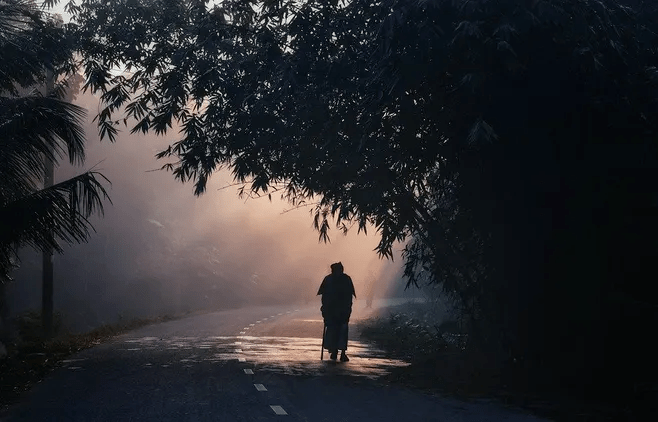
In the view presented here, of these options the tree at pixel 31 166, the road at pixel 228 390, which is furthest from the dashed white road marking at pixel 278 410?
the tree at pixel 31 166

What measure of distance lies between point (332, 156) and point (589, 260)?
471 cm

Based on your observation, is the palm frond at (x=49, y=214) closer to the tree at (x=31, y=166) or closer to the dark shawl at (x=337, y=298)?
the tree at (x=31, y=166)

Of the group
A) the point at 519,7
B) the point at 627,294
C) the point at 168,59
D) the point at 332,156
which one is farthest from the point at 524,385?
the point at 168,59

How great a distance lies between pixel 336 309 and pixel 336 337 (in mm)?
648

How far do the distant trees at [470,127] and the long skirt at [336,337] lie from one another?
8.33 ft

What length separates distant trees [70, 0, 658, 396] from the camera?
45.9 ft

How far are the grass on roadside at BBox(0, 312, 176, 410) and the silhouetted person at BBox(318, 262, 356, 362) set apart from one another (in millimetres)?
5684

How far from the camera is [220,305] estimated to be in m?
75.3

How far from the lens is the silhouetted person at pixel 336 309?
21.6 meters

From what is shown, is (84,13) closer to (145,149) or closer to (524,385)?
(524,385)

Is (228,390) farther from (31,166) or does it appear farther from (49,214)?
(31,166)

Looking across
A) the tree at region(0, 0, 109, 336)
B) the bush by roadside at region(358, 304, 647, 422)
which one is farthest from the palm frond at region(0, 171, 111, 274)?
the bush by roadside at region(358, 304, 647, 422)

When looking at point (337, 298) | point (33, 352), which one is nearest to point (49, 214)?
point (337, 298)

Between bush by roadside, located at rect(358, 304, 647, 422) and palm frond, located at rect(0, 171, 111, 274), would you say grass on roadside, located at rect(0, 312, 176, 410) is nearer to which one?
palm frond, located at rect(0, 171, 111, 274)
